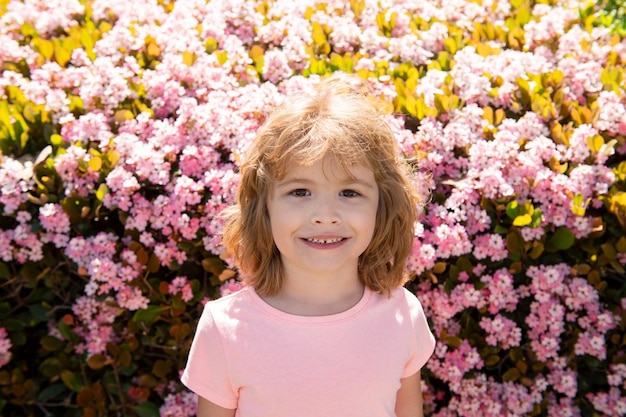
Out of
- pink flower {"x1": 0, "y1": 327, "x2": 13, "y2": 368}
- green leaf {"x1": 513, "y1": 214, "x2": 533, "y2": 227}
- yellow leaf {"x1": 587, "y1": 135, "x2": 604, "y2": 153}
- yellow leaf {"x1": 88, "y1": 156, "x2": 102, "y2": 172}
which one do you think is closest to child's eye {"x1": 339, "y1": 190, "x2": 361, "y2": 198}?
green leaf {"x1": 513, "y1": 214, "x2": 533, "y2": 227}

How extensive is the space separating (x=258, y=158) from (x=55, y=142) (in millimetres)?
1208

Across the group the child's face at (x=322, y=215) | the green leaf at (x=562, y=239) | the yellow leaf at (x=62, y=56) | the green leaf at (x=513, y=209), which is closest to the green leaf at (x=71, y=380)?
the child's face at (x=322, y=215)

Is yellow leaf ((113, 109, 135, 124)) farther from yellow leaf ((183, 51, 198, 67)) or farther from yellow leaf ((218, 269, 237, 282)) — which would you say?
yellow leaf ((218, 269, 237, 282))

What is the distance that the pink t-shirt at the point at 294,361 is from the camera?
2090mm

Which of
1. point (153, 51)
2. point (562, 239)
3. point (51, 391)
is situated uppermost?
point (153, 51)

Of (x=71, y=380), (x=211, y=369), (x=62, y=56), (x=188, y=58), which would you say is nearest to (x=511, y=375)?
(x=211, y=369)

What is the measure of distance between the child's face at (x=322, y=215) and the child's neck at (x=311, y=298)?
0.21 feet

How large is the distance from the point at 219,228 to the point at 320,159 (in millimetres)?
826

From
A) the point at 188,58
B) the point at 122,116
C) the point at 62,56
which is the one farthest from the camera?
the point at 62,56

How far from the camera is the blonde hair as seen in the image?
212 cm

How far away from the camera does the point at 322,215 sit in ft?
6.69

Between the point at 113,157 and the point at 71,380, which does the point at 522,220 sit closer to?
the point at 113,157

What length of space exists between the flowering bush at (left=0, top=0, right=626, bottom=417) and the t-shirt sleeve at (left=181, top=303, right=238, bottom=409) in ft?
2.24

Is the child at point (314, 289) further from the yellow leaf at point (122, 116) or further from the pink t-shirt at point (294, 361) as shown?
the yellow leaf at point (122, 116)
